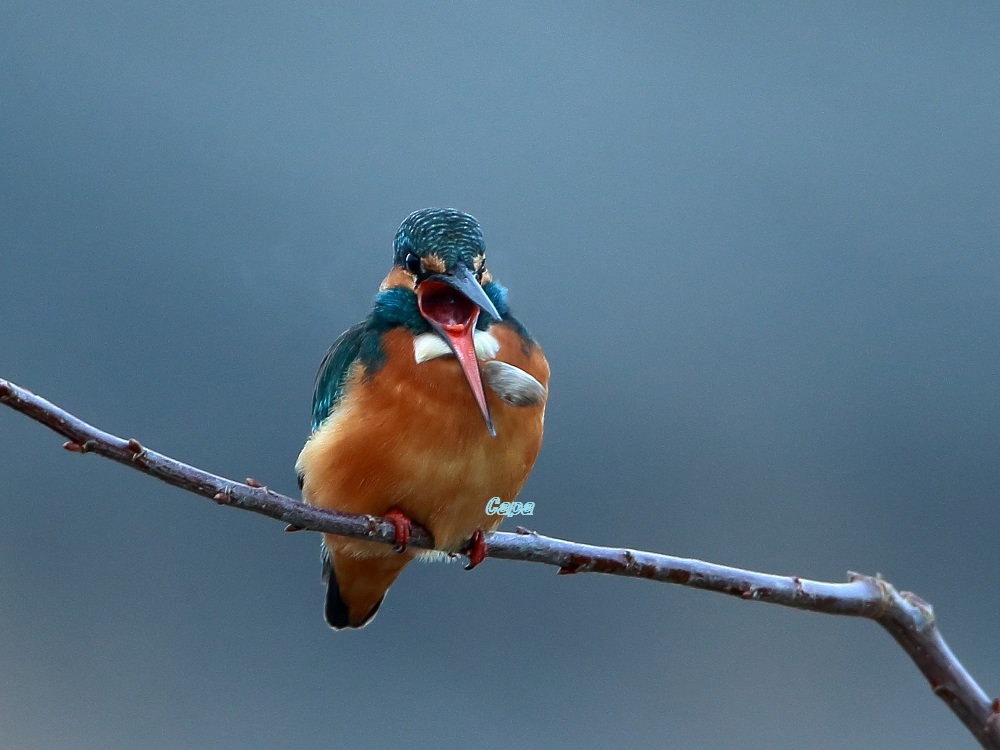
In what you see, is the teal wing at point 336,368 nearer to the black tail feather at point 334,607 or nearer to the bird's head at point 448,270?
the bird's head at point 448,270

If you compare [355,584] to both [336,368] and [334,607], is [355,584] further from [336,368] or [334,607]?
[336,368]

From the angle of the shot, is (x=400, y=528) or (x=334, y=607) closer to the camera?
(x=400, y=528)

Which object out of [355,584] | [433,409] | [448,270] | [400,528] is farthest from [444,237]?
[355,584]

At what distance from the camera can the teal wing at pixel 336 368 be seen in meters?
1.44

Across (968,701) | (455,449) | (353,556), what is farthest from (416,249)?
(968,701)

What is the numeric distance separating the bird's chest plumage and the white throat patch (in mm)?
12

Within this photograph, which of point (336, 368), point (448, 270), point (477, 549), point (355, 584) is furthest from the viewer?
point (355, 584)

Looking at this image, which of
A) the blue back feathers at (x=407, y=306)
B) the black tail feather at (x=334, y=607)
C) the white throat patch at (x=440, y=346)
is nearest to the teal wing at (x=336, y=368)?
the blue back feathers at (x=407, y=306)

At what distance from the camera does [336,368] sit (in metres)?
1.47

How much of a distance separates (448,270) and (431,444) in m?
0.22

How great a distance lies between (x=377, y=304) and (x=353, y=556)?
0.39m

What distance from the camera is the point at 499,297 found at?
54.8 inches

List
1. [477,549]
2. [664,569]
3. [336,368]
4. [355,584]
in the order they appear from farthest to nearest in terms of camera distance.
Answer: [355,584], [336,368], [477,549], [664,569]

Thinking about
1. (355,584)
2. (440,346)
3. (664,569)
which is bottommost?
(664,569)
